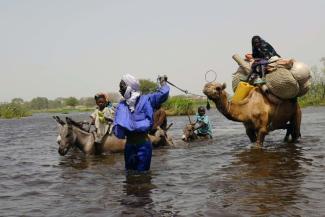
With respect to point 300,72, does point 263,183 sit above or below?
below

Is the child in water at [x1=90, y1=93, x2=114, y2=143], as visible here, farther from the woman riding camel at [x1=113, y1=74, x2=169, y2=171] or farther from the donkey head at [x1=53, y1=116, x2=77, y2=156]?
the woman riding camel at [x1=113, y1=74, x2=169, y2=171]

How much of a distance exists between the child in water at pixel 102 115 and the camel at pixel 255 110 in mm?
3248

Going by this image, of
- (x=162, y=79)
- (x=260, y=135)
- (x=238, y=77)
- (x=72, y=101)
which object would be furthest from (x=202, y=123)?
(x=72, y=101)

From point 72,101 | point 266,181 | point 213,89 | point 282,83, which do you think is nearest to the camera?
point 266,181

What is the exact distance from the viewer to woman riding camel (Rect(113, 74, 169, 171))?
8039 mm

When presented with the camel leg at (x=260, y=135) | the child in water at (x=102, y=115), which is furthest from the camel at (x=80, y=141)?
the camel leg at (x=260, y=135)

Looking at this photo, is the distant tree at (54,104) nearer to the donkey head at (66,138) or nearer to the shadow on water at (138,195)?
the donkey head at (66,138)

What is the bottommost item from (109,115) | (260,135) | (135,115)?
(260,135)

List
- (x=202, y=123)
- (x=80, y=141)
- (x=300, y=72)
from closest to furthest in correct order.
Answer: (x=300, y=72) → (x=80, y=141) → (x=202, y=123)

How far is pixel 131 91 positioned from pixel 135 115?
41 cm

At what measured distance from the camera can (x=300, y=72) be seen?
12.4 meters

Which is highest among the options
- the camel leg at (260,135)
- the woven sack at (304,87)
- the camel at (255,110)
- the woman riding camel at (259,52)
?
the woman riding camel at (259,52)

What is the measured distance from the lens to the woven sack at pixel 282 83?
12211mm

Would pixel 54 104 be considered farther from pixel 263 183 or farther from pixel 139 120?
pixel 263 183
